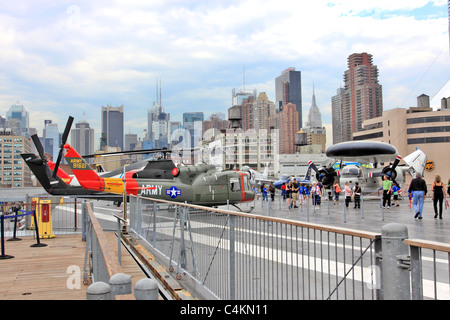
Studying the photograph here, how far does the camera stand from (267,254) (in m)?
4.45

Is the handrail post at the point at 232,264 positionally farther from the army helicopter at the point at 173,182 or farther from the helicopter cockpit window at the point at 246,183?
the helicopter cockpit window at the point at 246,183

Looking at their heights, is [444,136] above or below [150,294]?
above

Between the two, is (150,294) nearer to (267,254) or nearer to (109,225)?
(267,254)

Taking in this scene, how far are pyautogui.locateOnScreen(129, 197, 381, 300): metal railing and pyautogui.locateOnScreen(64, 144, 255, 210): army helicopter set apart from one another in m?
12.0

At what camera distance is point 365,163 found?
1307 inches

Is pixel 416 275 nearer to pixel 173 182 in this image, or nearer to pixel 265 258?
pixel 265 258

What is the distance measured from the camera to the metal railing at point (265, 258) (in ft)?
11.2

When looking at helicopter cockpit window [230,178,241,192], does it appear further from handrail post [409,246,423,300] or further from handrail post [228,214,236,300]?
handrail post [409,246,423,300]

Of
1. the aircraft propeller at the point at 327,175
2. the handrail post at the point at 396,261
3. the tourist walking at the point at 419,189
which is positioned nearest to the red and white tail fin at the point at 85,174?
the tourist walking at the point at 419,189

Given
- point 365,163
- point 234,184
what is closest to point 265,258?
point 234,184

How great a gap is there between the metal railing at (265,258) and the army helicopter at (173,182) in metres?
12.0

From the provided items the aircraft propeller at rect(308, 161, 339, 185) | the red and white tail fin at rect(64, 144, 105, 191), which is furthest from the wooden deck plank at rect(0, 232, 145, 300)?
the aircraft propeller at rect(308, 161, 339, 185)
